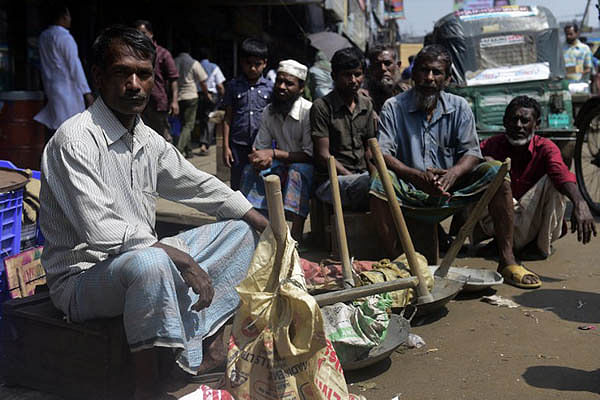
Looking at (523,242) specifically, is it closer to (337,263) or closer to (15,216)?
(337,263)

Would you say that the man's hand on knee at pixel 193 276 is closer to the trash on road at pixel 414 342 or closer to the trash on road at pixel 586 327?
the trash on road at pixel 414 342

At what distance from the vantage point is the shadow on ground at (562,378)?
254 cm

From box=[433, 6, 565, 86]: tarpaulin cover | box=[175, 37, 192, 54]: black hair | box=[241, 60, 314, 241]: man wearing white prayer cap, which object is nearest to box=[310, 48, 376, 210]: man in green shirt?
box=[241, 60, 314, 241]: man wearing white prayer cap

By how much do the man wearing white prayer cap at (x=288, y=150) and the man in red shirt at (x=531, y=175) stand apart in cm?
132

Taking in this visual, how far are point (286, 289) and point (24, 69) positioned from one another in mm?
6329

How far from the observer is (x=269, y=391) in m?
1.98

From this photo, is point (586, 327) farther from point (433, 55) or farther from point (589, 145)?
point (589, 145)

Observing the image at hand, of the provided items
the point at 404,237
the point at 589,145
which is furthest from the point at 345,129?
the point at 589,145

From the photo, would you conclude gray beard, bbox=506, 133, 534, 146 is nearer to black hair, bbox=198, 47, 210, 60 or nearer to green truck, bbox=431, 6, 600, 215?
green truck, bbox=431, 6, 600, 215

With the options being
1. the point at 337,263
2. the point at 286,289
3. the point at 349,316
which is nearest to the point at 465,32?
the point at 337,263

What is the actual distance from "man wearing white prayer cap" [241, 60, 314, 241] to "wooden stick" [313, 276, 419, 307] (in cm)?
212

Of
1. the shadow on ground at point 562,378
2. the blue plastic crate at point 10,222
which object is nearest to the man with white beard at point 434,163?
the shadow on ground at point 562,378

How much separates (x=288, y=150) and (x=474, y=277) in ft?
5.64

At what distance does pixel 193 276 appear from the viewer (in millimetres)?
2332
